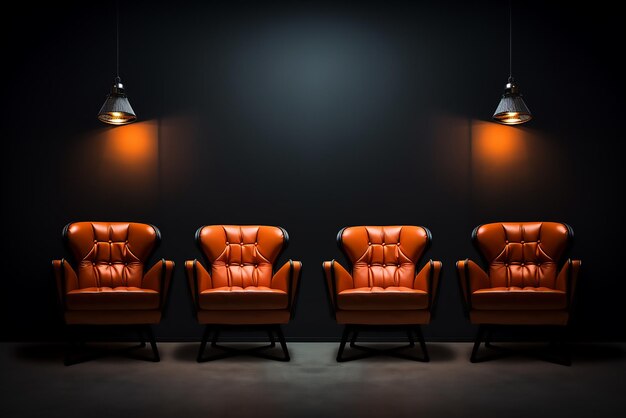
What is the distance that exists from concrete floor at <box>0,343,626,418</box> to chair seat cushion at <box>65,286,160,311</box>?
0.41m

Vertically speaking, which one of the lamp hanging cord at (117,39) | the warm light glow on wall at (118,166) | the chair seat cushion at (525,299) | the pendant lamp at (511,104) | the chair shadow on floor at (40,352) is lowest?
the chair shadow on floor at (40,352)

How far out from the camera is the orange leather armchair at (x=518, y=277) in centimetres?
432

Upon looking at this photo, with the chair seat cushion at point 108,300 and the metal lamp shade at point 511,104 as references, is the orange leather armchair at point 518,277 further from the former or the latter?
the chair seat cushion at point 108,300

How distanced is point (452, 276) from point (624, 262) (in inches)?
58.1

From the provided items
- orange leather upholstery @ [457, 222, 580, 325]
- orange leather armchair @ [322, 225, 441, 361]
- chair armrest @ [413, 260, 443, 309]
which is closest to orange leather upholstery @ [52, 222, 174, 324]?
orange leather armchair @ [322, 225, 441, 361]

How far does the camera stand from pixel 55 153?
17.9 ft

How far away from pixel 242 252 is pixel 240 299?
76cm

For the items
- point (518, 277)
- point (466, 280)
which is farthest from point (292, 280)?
point (518, 277)

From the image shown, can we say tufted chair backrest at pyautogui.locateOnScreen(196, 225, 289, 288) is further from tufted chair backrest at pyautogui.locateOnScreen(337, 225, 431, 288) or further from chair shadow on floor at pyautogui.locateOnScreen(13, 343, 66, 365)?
chair shadow on floor at pyautogui.locateOnScreen(13, 343, 66, 365)

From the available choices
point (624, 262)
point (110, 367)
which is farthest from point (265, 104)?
point (624, 262)

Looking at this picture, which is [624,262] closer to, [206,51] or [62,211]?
[206,51]

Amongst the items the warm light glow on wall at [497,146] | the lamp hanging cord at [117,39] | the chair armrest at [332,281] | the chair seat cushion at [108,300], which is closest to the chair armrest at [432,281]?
the chair armrest at [332,281]

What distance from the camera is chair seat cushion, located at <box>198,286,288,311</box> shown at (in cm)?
434

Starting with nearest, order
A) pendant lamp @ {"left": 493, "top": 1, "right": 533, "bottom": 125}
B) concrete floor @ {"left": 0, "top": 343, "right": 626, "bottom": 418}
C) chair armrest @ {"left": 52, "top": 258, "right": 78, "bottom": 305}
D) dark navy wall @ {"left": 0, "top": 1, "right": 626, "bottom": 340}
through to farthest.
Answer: concrete floor @ {"left": 0, "top": 343, "right": 626, "bottom": 418} → chair armrest @ {"left": 52, "top": 258, "right": 78, "bottom": 305} → pendant lamp @ {"left": 493, "top": 1, "right": 533, "bottom": 125} → dark navy wall @ {"left": 0, "top": 1, "right": 626, "bottom": 340}
